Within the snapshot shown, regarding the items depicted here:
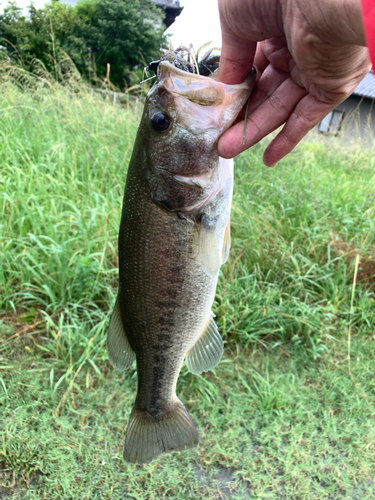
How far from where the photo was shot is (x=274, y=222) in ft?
12.3

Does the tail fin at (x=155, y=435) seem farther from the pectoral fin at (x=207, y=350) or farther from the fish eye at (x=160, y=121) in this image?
the fish eye at (x=160, y=121)

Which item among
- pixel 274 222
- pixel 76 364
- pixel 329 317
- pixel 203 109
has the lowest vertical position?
pixel 76 364

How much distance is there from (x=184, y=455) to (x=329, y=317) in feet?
5.75

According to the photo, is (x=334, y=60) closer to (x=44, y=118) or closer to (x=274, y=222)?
(x=274, y=222)

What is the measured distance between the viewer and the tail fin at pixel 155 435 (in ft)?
4.83

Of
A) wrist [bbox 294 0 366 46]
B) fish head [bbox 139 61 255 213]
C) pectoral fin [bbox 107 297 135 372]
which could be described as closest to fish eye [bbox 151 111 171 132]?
fish head [bbox 139 61 255 213]

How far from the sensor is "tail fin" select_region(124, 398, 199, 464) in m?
1.47

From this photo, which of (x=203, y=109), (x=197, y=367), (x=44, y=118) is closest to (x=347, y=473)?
(x=197, y=367)

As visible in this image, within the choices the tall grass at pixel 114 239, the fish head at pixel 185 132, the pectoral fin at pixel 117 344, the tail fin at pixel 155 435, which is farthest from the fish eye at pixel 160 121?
the tall grass at pixel 114 239

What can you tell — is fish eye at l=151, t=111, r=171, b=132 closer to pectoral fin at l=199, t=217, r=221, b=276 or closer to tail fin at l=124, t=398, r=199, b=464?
pectoral fin at l=199, t=217, r=221, b=276

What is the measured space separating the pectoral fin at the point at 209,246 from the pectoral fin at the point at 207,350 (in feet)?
1.15

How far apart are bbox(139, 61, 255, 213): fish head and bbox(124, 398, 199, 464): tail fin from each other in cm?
97

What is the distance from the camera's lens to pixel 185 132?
4.05 ft

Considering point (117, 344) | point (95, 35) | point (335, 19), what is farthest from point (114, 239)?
point (95, 35)
